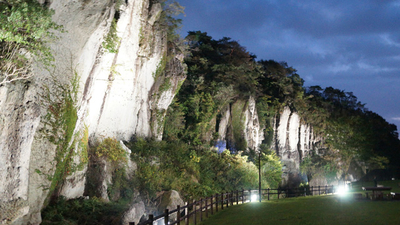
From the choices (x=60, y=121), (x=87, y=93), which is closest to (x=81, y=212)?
(x=60, y=121)

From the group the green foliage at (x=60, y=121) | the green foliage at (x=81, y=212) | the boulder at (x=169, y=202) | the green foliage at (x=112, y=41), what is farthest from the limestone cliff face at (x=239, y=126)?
the green foliage at (x=60, y=121)

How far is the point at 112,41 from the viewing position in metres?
18.5

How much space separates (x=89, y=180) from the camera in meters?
17.0

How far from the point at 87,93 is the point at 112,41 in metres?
3.86

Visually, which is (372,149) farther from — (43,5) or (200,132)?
(43,5)

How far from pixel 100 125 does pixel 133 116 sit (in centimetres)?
365

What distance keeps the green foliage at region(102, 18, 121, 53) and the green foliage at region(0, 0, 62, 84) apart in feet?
19.6

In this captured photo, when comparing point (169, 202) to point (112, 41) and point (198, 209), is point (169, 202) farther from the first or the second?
point (112, 41)

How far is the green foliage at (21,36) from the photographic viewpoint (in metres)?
10.3

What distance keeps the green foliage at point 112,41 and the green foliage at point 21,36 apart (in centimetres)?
598

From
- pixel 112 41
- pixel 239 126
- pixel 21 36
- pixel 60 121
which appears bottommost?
pixel 60 121

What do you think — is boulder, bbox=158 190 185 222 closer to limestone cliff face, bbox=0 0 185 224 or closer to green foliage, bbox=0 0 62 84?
limestone cliff face, bbox=0 0 185 224

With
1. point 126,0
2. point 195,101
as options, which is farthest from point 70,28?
point 195,101

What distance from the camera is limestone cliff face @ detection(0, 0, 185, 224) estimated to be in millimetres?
→ 10102
